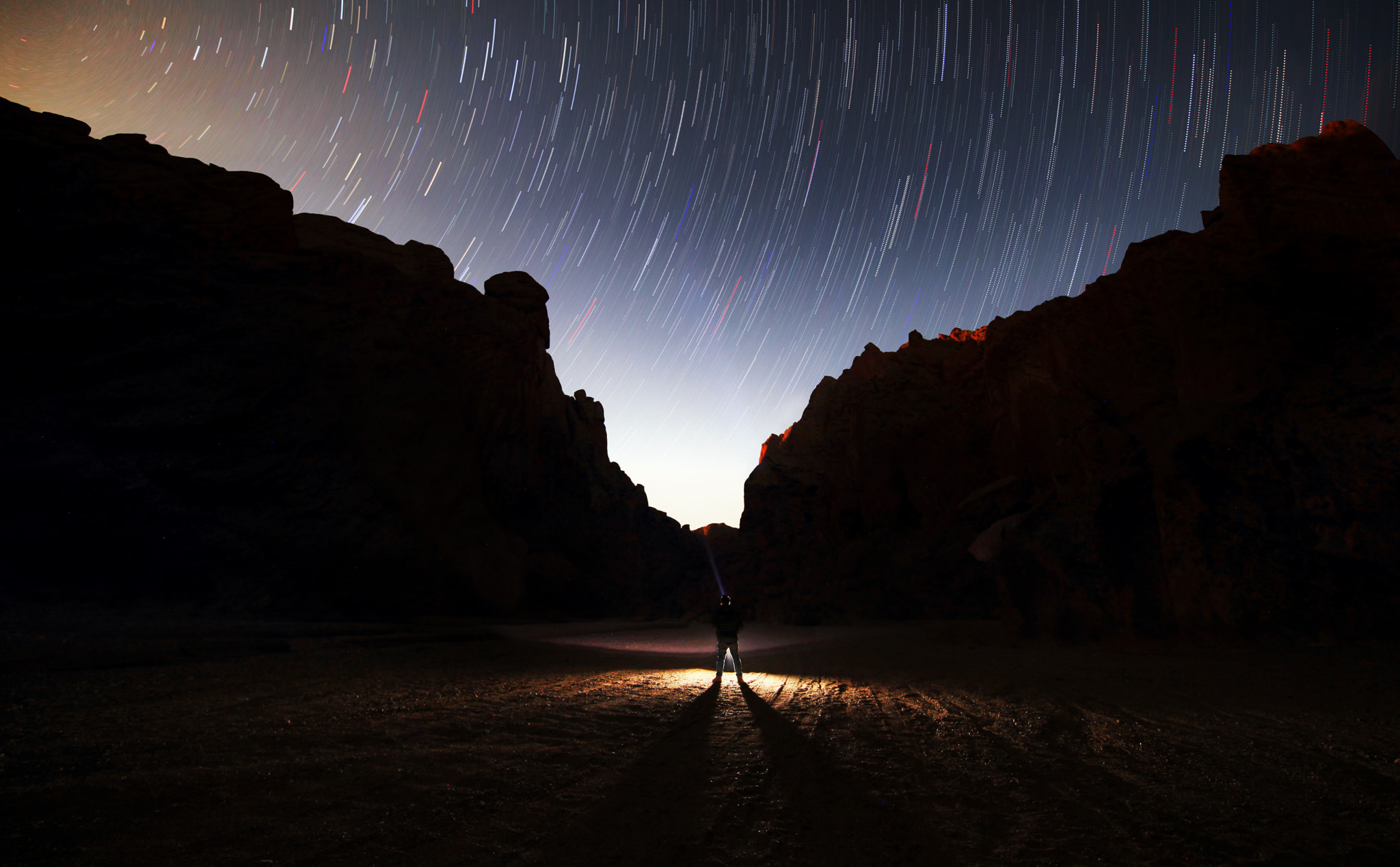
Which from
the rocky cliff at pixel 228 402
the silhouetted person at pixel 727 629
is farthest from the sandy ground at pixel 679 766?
the rocky cliff at pixel 228 402

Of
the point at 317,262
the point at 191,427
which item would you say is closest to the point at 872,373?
the point at 317,262

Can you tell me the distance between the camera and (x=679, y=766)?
4.66 meters

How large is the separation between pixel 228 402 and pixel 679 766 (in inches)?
800

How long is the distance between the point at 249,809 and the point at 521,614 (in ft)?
72.7

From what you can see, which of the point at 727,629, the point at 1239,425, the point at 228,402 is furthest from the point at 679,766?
the point at 228,402

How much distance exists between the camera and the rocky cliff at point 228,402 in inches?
611

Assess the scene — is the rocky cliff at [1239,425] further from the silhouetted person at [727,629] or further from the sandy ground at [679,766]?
the silhouetted person at [727,629]

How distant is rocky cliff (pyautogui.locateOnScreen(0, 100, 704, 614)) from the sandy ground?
26.2 feet

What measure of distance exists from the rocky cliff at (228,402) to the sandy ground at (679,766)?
7.98m

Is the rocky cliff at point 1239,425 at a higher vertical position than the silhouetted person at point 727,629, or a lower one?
higher

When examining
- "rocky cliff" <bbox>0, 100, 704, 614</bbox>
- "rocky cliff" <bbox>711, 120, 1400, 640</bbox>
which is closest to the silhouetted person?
"rocky cliff" <bbox>711, 120, 1400, 640</bbox>

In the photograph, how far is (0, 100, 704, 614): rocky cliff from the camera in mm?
15508

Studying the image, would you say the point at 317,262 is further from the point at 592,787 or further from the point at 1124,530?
the point at 1124,530

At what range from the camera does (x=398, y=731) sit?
5246mm
